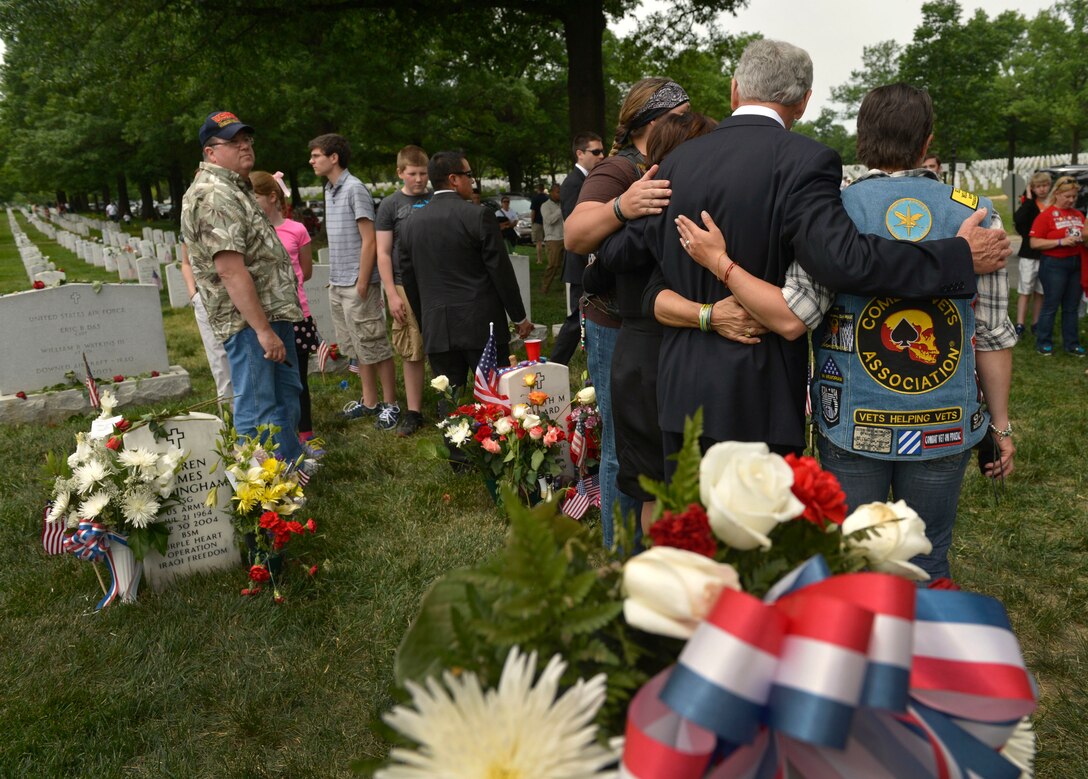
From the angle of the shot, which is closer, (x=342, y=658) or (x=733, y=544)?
(x=733, y=544)

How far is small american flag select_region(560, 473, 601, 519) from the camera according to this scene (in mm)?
4477

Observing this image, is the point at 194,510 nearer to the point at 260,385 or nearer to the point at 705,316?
the point at 260,385

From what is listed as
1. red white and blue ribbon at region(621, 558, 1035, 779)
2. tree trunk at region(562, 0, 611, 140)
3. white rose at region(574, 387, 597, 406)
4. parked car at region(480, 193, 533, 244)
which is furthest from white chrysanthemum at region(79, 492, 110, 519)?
parked car at region(480, 193, 533, 244)

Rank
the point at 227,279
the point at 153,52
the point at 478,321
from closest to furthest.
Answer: the point at 227,279
the point at 478,321
the point at 153,52

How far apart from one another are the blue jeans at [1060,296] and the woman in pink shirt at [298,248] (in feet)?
23.6

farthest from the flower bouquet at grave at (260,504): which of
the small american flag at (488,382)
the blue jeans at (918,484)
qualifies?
A: the blue jeans at (918,484)

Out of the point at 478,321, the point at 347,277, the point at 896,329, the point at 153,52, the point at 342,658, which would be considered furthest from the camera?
the point at 153,52

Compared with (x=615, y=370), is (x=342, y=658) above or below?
below

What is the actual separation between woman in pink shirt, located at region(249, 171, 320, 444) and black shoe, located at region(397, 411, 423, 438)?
66 cm

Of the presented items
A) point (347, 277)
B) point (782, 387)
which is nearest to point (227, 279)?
point (347, 277)

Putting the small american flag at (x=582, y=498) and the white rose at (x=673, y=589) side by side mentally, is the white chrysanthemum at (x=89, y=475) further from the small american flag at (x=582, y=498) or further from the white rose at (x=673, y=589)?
the white rose at (x=673, y=589)

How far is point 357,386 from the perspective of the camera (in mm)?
7809

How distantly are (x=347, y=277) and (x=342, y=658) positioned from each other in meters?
3.74

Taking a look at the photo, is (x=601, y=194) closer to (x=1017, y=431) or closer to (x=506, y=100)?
(x=1017, y=431)
